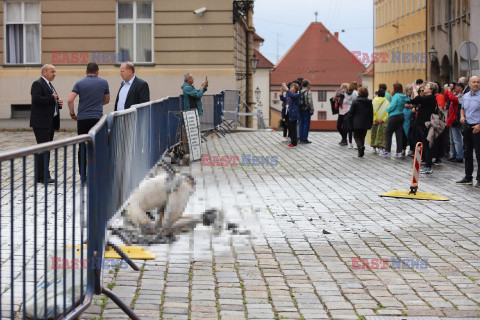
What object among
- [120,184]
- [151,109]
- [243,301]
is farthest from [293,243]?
[151,109]

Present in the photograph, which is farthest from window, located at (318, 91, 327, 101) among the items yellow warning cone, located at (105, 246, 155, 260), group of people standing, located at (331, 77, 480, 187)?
yellow warning cone, located at (105, 246, 155, 260)

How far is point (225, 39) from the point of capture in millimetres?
29688

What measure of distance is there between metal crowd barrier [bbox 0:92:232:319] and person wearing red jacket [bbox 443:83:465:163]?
1169 centimetres

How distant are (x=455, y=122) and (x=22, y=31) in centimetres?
1717

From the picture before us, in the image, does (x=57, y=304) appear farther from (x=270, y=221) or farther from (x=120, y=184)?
(x=270, y=221)

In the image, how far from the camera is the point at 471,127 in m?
14.5

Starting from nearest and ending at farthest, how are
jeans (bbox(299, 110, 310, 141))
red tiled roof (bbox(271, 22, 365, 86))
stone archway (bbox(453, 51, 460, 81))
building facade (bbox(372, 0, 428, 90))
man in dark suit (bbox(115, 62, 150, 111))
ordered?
1. man in dark suit (bbox(115, 62, 150, 111))
2. jeans (bbox(299, 110, 310, 141))
3. stone archway (bbox(453, 51, 460, 81))
4. building facade (bbox(372, 0, 428, 90))
5. red tiled roof (bbox(271, 22, 365, 86))

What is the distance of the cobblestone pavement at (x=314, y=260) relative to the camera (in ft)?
20.5

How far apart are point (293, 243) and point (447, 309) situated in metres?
2.76

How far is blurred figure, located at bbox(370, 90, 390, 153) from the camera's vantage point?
802 inches

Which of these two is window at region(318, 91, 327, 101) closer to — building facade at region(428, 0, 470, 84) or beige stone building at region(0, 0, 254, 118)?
building facade at region(428, 0, 470, 84)

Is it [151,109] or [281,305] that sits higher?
[151,109]

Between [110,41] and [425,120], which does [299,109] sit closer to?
[425,120]

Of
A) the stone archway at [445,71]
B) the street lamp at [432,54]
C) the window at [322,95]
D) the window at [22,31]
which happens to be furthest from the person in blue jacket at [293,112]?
the window at [322,95]
